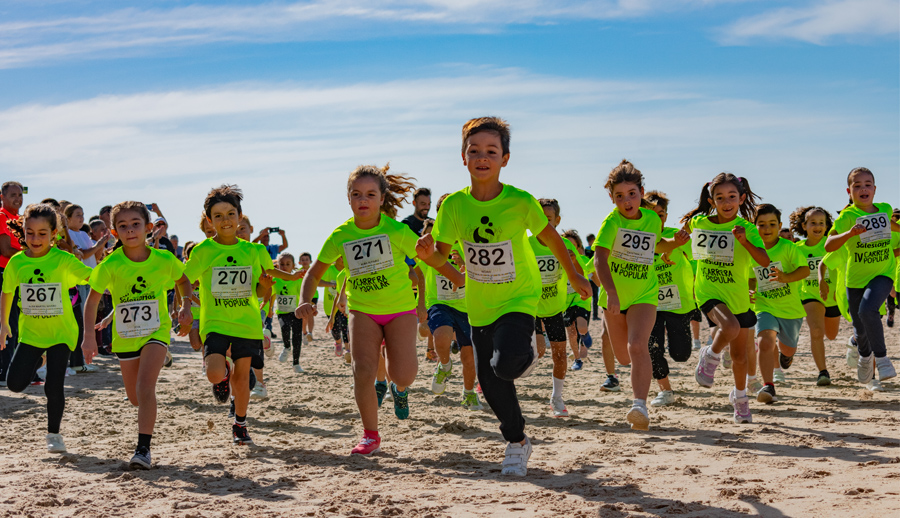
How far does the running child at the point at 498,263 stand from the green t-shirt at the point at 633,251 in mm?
1702

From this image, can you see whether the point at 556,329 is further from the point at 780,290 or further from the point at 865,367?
the point at 865,367

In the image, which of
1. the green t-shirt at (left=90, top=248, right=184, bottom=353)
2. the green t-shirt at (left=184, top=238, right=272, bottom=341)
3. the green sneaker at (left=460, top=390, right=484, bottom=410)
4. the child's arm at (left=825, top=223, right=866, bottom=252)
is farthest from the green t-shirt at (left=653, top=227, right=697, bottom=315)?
the green t-shirt at (left=90, top=248, right=184, bottom=353)

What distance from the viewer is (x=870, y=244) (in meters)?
9.34

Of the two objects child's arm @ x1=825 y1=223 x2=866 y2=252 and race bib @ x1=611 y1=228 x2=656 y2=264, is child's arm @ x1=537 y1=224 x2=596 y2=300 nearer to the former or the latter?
race bib @ x1=611 y1=228 x2=656 y2=264

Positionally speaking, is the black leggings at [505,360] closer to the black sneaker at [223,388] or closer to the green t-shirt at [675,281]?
the black sneaker at [223,388]

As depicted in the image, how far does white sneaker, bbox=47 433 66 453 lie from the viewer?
273 inches

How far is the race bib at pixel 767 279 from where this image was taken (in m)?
9.47

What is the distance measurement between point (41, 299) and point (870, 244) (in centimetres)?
822

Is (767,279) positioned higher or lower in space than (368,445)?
higher

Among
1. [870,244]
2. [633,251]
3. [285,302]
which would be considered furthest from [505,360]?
[285,302]

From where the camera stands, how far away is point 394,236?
6.67m

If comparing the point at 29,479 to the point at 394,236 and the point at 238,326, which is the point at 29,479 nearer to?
the point at 238,326

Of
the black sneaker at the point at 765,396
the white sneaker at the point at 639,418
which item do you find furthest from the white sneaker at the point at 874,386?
the white sneaker at the point at 639,418

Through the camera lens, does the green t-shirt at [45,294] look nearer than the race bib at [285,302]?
Yes
